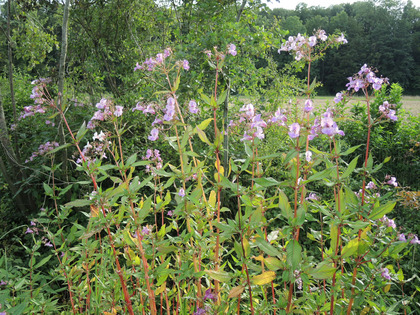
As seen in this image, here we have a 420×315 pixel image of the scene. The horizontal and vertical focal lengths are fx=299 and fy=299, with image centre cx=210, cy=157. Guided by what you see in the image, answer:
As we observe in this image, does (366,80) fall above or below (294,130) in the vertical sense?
above

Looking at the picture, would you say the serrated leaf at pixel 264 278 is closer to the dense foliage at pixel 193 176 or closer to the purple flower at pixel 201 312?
the dense foliage at pixel 193 176

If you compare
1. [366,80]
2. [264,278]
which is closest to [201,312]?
[264,278]

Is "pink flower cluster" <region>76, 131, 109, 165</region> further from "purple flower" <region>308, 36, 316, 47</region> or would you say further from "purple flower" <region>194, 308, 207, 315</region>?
"purple flower" <region>308, 36, 316, 47</region>

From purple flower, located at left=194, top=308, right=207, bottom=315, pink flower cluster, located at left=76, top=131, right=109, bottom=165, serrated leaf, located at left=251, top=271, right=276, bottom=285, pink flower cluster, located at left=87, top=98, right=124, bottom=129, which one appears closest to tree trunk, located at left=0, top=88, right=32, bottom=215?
pink flower cluster, located at left=76, top=131, right=109, bottom=165

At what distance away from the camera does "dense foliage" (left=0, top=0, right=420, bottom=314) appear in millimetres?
1139

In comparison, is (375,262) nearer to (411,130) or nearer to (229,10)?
(229,10)

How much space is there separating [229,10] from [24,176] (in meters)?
3.04

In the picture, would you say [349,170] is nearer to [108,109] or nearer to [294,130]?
[294,130]

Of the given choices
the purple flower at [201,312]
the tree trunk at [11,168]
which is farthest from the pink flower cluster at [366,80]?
the tree trunk at [11,168]

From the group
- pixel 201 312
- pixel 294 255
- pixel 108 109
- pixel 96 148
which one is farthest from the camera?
pixel 96 148

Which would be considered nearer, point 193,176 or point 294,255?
point 294,255

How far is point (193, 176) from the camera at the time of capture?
134cm

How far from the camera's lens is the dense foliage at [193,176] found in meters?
1.14

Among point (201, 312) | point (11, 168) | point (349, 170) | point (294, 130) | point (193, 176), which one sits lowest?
point (11, 168)
